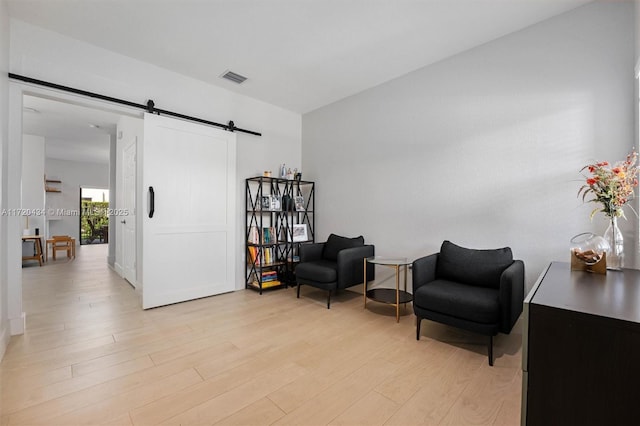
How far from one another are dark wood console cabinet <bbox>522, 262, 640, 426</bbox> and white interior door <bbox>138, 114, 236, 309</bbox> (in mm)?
3522

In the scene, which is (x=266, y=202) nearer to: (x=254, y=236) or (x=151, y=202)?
(x=254, y=236)

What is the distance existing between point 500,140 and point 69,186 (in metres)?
Result: 11.5

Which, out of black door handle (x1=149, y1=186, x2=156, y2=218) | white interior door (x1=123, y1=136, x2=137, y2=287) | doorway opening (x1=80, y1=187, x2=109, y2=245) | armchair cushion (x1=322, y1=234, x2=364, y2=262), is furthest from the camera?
doorway opening (x1=80, y1=187, x2=109, y2=245)

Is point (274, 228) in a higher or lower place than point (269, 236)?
higher

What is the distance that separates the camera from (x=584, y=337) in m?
0.97

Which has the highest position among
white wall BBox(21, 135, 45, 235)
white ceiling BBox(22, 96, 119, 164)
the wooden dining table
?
white ceiling BBox(22, 96, 119, 164)

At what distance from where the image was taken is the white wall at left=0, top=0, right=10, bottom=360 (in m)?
2.25

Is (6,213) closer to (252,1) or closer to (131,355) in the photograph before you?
(131,355)

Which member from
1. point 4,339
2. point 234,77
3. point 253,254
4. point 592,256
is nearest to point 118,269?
point 253,254

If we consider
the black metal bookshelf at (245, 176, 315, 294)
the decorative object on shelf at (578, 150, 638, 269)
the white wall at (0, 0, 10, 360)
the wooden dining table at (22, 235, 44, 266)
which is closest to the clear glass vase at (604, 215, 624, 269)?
the decorative object on shelf at (578, 150, 638, 269)

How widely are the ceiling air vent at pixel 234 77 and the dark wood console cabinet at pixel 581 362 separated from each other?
3.73m

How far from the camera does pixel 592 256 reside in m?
1.76

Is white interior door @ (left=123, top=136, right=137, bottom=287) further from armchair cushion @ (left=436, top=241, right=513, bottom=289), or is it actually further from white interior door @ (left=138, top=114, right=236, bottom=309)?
armchair cushion @ (left=436, top=241, right=513, bottom=289)

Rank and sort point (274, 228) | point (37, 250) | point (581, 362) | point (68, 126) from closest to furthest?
point (581, 362) → point (274, 228) → point (68, 126) → point (37, 250)
